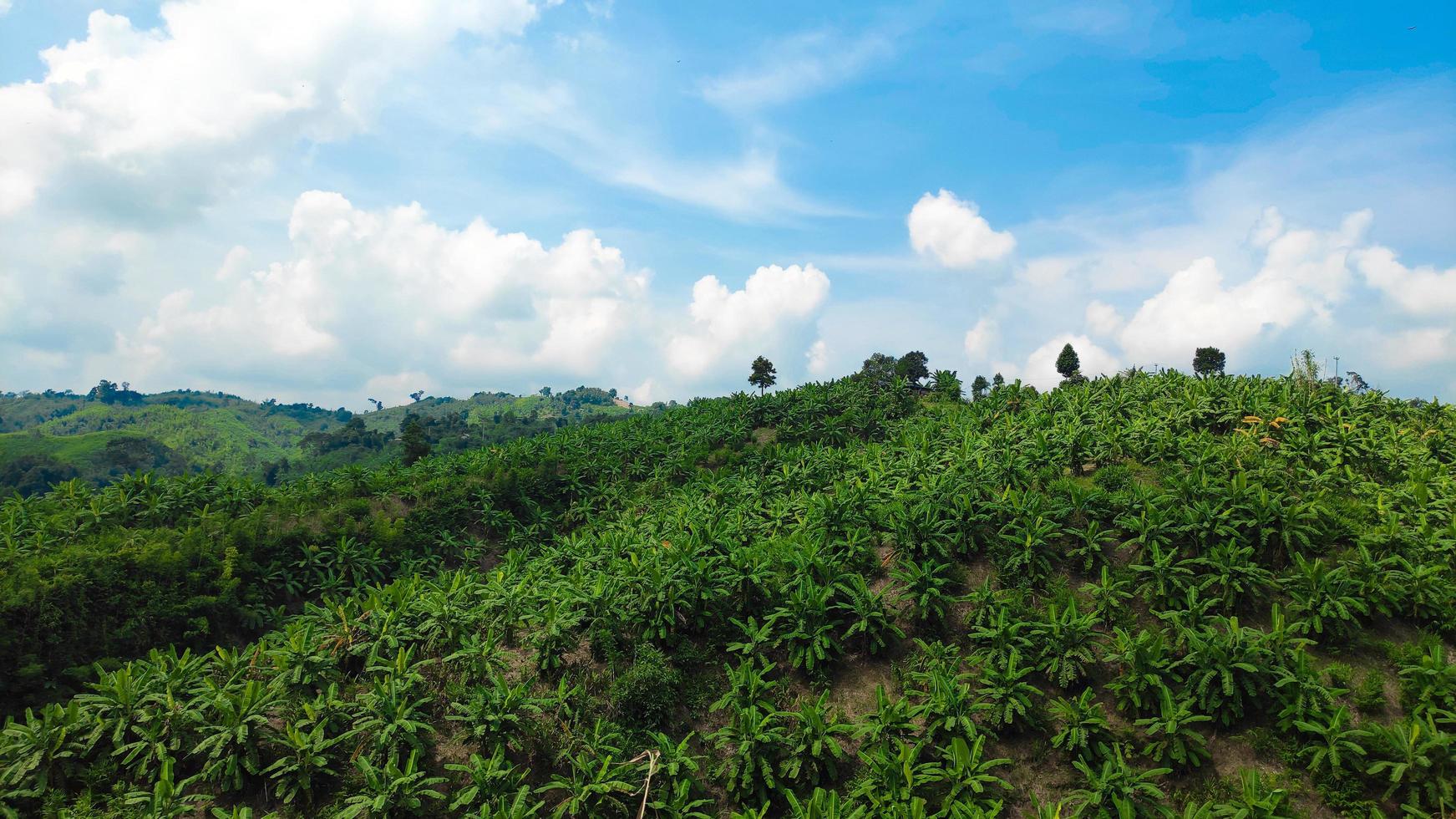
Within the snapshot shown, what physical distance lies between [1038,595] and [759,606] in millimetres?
7033

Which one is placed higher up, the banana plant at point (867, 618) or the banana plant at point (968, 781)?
the banana plant at point (867, 618)

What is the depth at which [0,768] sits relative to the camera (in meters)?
11.7

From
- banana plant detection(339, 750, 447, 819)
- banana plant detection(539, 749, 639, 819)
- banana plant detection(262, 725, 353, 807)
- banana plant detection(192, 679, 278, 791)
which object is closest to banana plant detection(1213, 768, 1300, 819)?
banana plant detection(539, 749, 639, 819)

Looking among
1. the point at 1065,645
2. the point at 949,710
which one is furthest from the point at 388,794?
the point at 1065,645

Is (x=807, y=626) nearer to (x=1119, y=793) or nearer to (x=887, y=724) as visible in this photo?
(x=887, y=724)

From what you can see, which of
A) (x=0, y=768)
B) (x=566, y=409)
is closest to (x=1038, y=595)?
(x=0, y=768)

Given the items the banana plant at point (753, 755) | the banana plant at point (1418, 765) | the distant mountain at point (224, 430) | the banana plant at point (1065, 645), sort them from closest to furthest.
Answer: the banana plant at point (1418, 765) → the banana plant at point (753, 755) → the banana plant at point (1065, 645) → the distant mountain at point (224, 430)

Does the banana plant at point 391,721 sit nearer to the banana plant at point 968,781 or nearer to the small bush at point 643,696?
the small bush at point 643,696

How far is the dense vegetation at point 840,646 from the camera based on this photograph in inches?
469

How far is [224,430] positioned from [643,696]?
139390mm

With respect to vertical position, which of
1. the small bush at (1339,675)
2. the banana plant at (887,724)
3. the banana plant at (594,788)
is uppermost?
the small bush at (1339,675)

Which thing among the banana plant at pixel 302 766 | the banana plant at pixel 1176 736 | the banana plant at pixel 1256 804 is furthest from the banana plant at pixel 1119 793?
the banana plant at pixel 302 766

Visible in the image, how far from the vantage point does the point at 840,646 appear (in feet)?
51.0

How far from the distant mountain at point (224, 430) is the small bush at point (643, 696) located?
34977 mm
